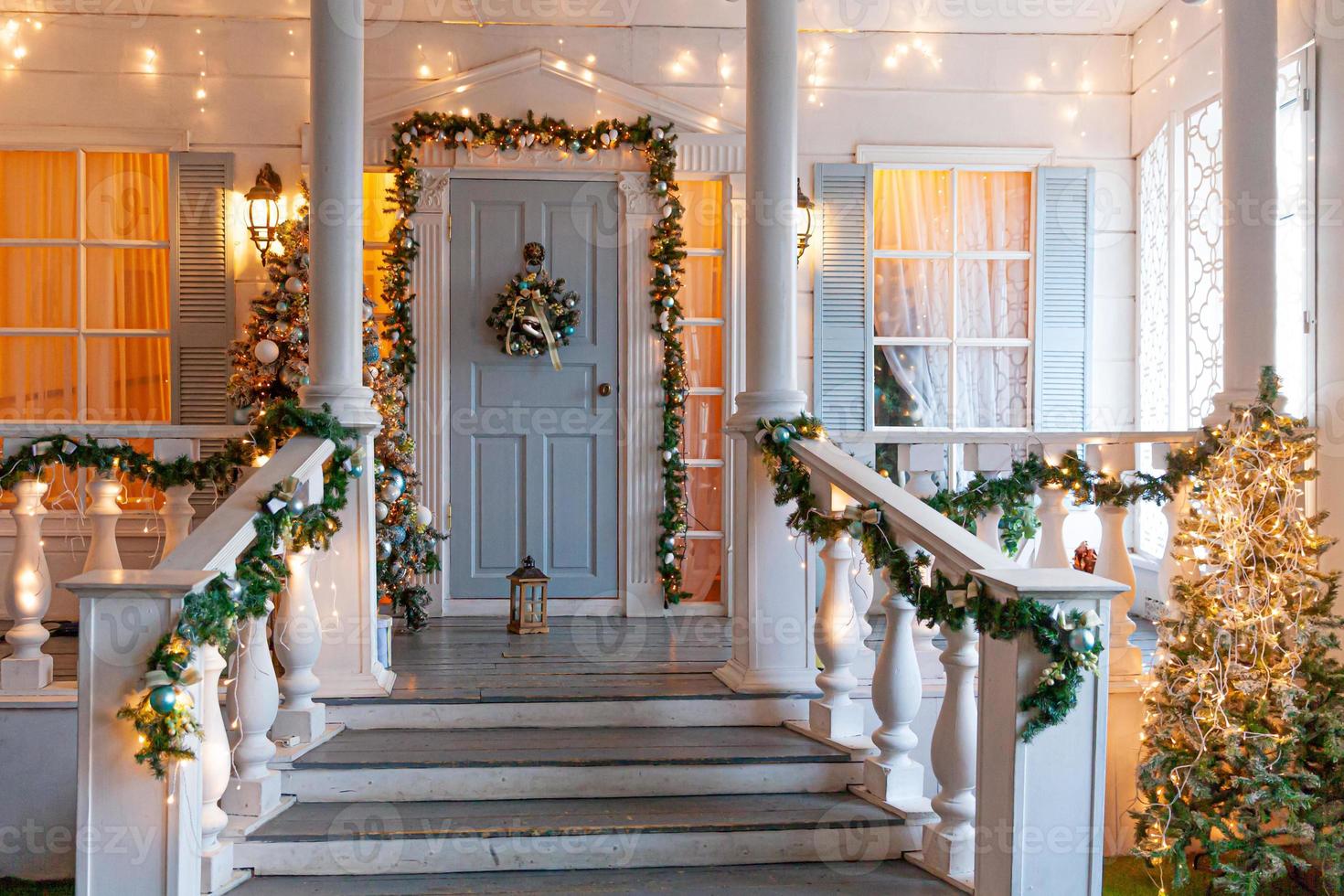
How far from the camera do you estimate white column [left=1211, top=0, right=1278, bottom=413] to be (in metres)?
3.92

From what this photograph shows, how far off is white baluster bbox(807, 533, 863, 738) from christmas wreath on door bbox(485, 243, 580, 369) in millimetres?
2458

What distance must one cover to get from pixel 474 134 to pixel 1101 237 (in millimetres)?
3384

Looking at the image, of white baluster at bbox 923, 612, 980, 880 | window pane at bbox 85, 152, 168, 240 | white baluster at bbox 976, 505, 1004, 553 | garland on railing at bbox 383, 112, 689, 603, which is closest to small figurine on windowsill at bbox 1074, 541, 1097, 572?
garland on railing at bbox 383, 112, 689, 603

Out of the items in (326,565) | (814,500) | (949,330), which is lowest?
(326,565)

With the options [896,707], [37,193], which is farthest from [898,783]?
[37,193]

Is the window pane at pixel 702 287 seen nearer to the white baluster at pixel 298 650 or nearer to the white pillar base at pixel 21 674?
the white baluster at pixel 298 650

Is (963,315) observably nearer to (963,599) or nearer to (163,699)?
(963,599)

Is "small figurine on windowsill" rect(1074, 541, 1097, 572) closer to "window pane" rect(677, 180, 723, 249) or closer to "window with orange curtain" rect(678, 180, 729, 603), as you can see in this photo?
"window with orange curtain" rect(678, 180, 729, 603)

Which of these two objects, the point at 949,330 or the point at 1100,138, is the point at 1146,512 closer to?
the point at 949,330

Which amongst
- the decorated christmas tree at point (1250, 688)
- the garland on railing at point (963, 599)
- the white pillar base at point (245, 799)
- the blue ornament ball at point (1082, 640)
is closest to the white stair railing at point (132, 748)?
the white pillar base at point (245, 799)

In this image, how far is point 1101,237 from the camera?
19.4 feet

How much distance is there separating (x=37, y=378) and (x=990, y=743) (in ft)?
16.8

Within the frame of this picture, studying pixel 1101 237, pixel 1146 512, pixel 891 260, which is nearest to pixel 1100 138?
pixel 1101 237

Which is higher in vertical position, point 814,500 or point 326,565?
point 814,500
